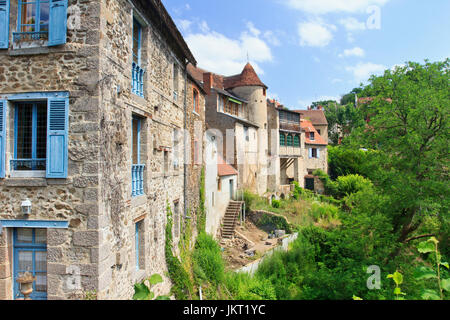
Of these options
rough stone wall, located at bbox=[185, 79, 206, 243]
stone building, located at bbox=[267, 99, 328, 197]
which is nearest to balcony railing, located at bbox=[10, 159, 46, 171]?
rough stone wall, located at bbox=[185, 79, 206, 243]

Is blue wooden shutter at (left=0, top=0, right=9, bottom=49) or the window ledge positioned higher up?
blue wooden shutter at (left=0, top=0, right=9, bottom=49)

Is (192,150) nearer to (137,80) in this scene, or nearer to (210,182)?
(210,182)

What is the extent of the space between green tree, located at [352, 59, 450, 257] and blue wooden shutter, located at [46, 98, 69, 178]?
34.3ft

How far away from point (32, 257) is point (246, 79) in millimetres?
23658

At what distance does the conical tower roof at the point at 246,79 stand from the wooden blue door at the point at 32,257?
23.1 metres

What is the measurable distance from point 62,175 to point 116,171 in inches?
37.9

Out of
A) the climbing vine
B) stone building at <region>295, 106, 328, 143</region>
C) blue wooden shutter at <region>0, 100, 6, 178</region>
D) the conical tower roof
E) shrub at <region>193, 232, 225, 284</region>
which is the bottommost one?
shrub at <region>193, 232, 225, 284</region>

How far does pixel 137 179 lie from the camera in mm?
7145

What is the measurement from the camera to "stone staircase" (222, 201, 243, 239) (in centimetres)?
1797

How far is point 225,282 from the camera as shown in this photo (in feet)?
37.4

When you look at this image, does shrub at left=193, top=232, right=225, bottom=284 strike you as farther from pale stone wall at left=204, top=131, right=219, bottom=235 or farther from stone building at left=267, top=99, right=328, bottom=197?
stone building at left=267, top=99, right=328, bottom=197
